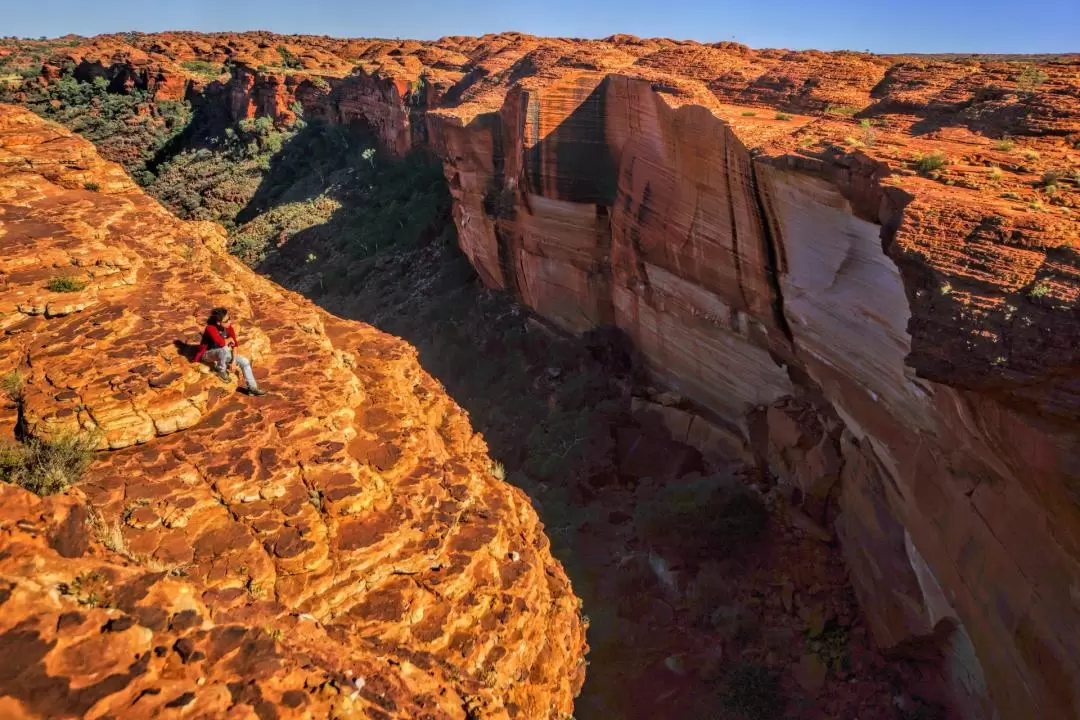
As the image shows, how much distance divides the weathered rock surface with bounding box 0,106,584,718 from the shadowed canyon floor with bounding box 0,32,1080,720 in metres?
0.38

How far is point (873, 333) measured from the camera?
9.18m

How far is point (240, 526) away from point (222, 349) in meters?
2.35

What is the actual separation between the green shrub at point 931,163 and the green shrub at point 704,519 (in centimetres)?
752

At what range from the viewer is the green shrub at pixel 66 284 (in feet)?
25.2

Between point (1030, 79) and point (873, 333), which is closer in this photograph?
point (873, 333)

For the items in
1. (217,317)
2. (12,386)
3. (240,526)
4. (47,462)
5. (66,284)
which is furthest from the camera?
(66,284)

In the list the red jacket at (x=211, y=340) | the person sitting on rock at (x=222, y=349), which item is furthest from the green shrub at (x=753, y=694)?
the red jacket at (x=211, y=340)

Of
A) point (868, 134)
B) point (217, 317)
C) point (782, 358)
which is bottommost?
point (782, 358)

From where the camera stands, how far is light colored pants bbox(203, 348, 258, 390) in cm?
733

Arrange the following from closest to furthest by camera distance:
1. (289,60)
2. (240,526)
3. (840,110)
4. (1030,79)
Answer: (240,526)
(1030,79)
(840,110)
(289,60)

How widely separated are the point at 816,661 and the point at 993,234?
7811 mm

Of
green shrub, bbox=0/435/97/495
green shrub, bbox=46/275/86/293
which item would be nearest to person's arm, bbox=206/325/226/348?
green shrub, bbox=0/435/97/495

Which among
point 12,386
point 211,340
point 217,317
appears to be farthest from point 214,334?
point 12,386

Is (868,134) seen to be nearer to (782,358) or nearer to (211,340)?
(782,358)
